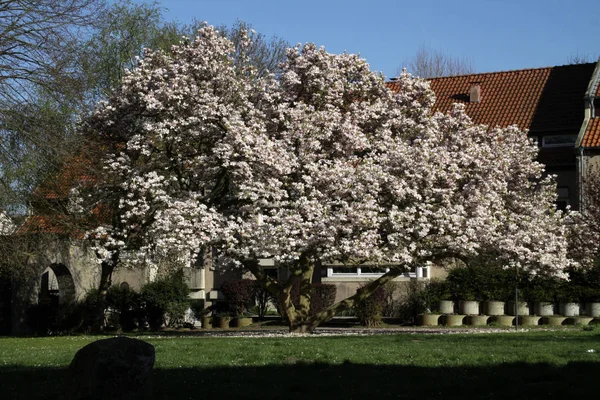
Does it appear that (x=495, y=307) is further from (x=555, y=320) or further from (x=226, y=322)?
(x=226, y=322)

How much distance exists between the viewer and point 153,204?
23.1 meters

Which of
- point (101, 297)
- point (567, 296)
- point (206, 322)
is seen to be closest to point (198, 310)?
point (206, 322)

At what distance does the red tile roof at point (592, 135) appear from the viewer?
105ft

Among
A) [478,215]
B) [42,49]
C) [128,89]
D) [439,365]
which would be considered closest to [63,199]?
[128,89]

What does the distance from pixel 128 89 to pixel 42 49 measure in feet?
13.1

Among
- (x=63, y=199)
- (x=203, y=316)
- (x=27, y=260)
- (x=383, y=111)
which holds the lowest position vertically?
(x=203, y=316)

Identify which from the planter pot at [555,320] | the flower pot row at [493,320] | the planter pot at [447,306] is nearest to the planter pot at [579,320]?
the flower pot row at [493,320]

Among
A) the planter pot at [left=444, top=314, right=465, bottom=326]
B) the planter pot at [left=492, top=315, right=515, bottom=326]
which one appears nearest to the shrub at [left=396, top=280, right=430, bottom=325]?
the planter pot at [left=444, top=314, right=465, bottom=326]

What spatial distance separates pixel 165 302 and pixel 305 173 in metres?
11.8

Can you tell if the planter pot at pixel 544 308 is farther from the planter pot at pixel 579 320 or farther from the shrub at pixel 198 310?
the shrub at pixel 198 310

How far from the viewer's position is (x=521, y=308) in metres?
29.2

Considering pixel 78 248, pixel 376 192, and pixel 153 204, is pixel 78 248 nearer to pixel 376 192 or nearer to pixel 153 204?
pixel 153 204

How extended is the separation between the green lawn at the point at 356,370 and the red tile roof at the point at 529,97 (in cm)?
2041

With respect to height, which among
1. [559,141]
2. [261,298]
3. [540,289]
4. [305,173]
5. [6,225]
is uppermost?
[559,141]
